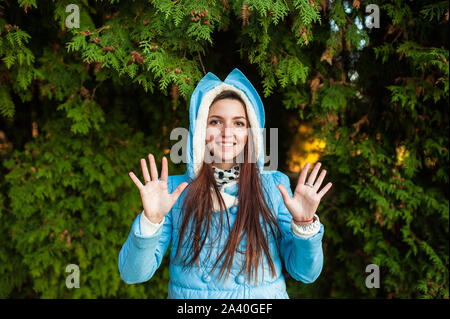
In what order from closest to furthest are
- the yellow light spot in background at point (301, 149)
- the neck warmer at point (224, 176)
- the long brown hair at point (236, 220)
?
the long brown hair at point (236, 220) < the neck warmer at point (224, 176) < the yellow light spot in background at point (301, 149)

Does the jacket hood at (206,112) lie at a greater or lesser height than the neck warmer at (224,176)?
greater

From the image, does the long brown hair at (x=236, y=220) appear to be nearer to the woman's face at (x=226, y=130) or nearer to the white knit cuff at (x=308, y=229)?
the woman's face at (x=226, y=130)

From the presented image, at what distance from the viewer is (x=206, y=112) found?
2115mm

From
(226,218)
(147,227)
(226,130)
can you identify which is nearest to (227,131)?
(226,130)

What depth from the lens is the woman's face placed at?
204 centimetres

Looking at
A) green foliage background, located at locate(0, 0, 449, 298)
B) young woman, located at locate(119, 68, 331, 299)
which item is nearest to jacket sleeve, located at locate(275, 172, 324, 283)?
young woman, located at locate(119, 68, 331, 299)

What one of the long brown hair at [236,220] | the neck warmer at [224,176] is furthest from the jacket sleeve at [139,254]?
the neck warmer at [224,176]

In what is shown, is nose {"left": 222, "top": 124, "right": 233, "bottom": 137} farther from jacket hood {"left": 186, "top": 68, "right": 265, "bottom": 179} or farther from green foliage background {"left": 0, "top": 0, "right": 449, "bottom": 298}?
green foliage background {"left": 0, "top": 0, "right": 449, "bottom": 298}

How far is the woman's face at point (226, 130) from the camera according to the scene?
6.70ft

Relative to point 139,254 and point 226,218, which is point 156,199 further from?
point 226,218

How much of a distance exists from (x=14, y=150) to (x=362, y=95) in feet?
11.3

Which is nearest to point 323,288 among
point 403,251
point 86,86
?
point 403,251

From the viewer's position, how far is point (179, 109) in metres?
3.54

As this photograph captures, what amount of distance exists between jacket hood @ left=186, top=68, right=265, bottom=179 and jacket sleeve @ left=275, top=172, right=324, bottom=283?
37cm
